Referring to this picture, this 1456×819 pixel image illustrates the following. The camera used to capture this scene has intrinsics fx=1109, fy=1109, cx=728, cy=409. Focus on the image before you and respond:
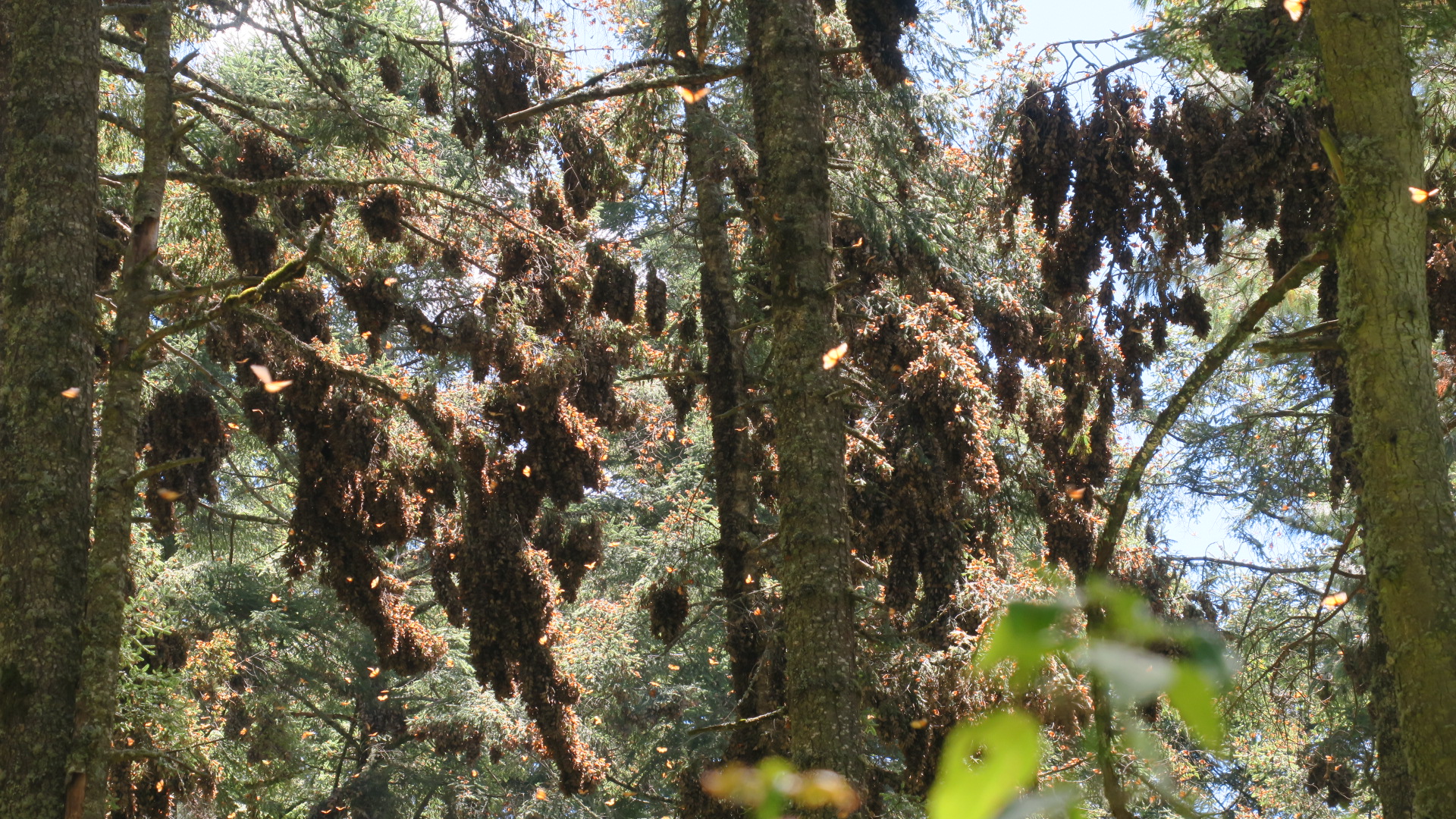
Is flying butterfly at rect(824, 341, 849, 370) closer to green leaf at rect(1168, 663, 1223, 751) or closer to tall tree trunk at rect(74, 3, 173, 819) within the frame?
tall tree trunk at rect(74, 3, 173, 819)

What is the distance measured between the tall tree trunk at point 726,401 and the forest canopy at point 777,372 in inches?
1.7

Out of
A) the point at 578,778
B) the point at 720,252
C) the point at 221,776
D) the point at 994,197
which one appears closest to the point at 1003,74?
the point at 994,197

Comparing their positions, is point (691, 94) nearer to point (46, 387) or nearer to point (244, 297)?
point (244, 297)

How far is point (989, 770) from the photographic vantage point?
0.48 metres

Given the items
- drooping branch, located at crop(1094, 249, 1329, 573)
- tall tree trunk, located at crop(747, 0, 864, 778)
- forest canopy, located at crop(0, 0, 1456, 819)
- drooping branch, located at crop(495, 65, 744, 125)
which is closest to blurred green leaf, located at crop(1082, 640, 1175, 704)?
forest canopy, located at crop(0, 0, 1456, 819)

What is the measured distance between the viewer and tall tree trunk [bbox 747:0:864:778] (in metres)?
4.73

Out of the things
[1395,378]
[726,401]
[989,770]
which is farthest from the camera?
[726,401]

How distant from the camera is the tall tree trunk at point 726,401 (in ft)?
26.2

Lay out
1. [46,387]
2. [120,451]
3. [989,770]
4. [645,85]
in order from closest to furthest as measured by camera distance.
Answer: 1. [989,770]
2. [46,387]
3. [120,451]
4. [645,85]

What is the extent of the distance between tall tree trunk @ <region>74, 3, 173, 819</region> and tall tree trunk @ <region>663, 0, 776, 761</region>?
3277mm

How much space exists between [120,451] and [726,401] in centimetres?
480

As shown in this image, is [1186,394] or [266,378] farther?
[266,378]

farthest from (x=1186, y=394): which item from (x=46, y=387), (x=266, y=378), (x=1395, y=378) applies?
(x=266, y=378)

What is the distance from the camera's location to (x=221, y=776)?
1089 cm
